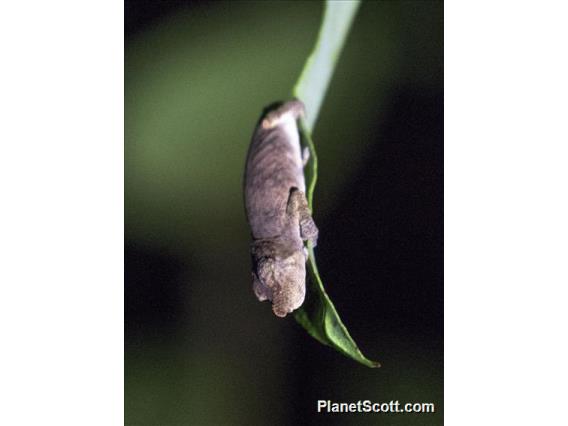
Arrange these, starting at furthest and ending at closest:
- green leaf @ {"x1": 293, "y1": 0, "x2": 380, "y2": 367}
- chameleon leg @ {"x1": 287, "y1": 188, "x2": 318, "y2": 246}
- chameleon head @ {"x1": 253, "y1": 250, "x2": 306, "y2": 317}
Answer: chameleon leg @ {"x1": 287, "y1": 188, "x2": 318, "y2": 246} < chameleon head @ {"x1": 253, "y1": 250, "x2": 306, "y2": 317} < green leaf @ {"x1": 293, "y1": 0, "x2": 380, "y2": 367}

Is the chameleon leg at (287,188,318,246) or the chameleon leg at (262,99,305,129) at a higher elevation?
the chameleon leg at (262,99,305,129)

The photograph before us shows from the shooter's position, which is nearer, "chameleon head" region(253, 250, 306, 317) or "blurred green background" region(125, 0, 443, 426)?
"chameleon head" region(253, 250, 306, 317)

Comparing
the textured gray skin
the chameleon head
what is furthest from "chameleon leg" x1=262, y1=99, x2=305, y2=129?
the chameleon head

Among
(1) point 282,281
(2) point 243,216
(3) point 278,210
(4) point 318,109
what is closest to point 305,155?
(4) point 318,109

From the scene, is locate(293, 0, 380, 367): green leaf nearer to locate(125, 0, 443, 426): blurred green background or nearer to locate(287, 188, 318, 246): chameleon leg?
locate(287, 188, 318, 246): chameleon leg

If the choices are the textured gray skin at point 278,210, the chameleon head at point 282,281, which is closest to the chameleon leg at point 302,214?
the textured gray skin at point 278,210

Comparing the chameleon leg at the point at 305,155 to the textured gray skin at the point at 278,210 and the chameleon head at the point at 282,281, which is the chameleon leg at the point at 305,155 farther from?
the chameleon head at the point at 282,281
